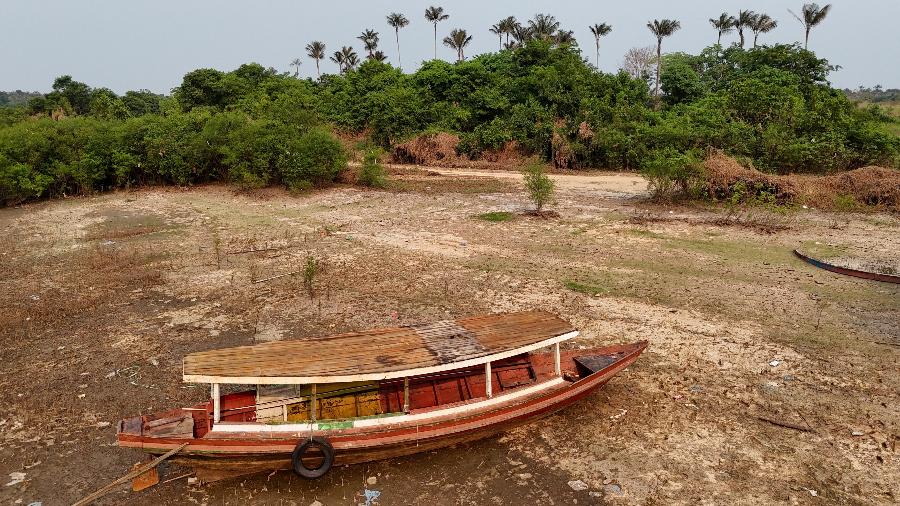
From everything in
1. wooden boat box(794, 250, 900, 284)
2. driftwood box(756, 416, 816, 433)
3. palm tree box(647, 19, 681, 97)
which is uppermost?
palm tree box(647, 19, 681, 97)

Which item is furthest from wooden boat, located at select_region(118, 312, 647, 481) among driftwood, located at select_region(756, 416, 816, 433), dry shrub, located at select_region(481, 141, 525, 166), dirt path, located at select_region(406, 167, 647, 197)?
dry shrub, located at select_region(481, 141, 525, 166)

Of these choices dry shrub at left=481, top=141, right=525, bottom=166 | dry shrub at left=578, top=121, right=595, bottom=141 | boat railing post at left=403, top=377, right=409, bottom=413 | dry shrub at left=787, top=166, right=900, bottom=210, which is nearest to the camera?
boat railing post at left=403, top=377, right=409, bottom=413

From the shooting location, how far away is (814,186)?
69.6 feet

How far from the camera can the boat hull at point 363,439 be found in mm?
6355

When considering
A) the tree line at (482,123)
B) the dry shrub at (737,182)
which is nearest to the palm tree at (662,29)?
the tree line at (482,123)

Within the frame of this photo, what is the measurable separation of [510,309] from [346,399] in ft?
17.4

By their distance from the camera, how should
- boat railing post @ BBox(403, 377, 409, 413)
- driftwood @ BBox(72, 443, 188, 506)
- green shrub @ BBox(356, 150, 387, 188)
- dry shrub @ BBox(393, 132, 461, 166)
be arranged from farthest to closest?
dry shrub @ BBox(393, 132, 461, 166) → green shrub @ BBox(356, 150, 387, 188) → boat railing post @ BBox(403, 377, 409, 413) → driftwood @ BBox(72, 443, 188, 506)

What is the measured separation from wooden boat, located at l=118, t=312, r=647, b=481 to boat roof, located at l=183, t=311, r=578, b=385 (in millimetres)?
13

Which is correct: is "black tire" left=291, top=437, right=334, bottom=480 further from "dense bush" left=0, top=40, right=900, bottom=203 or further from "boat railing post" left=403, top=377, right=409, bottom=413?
"dense bush" left=0, top=40, right=900, bottom=203

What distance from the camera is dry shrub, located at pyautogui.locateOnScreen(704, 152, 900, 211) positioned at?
66.5 feet

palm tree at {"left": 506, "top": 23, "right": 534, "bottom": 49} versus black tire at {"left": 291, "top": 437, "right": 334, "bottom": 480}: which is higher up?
palm tree at {"left": 506, "top": 23, "right": 534, "bottom": 49}

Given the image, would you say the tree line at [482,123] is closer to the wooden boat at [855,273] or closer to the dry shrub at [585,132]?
the dry shrub at [585,132]

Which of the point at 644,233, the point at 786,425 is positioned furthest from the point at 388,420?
the point at 644,233

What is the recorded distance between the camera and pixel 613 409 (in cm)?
823
